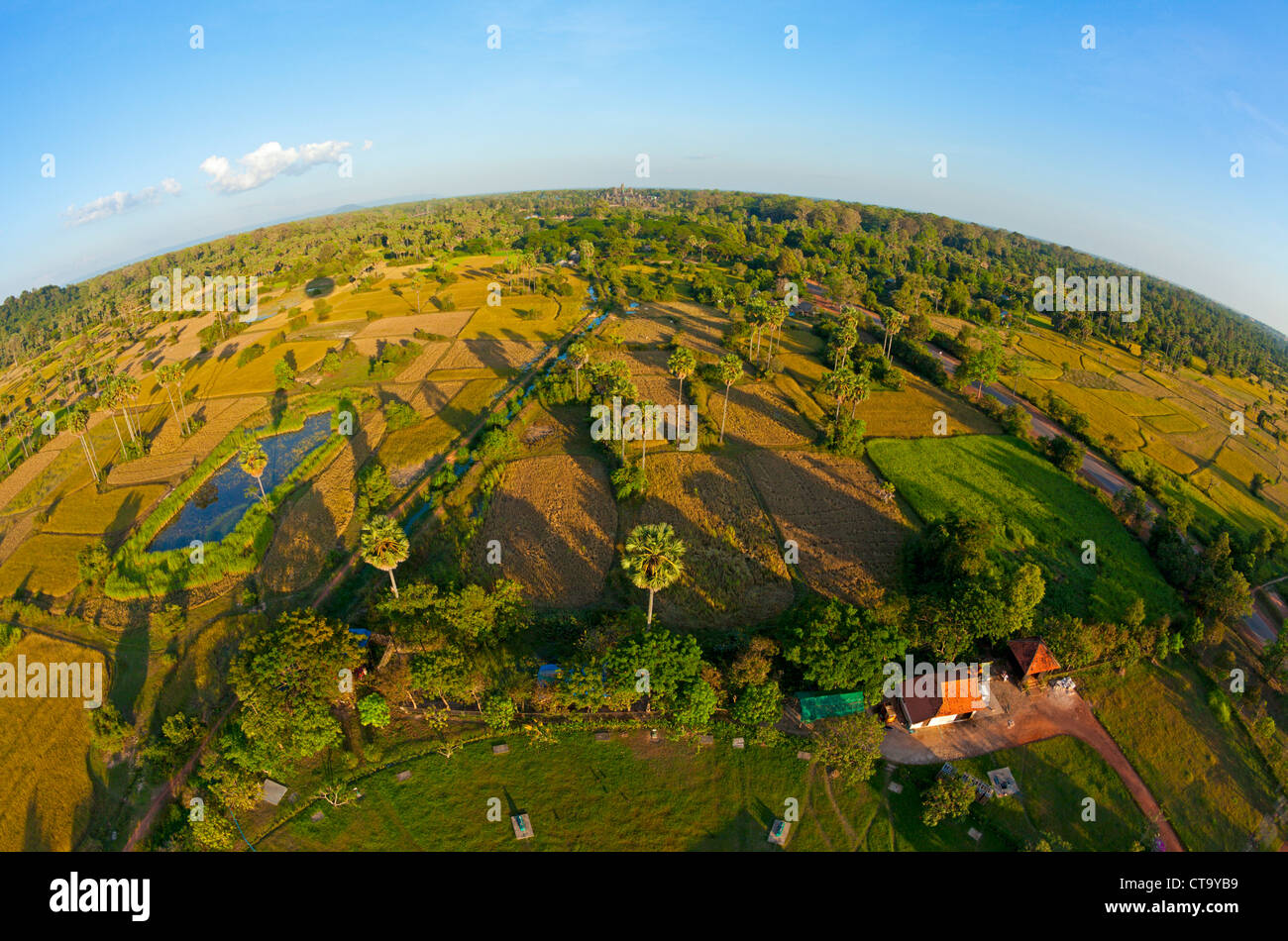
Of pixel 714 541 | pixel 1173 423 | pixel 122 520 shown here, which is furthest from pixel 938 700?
pixel 1173 423

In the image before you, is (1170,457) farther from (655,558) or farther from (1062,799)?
(655,558)

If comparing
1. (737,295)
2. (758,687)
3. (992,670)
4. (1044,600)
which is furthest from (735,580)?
(737,295)

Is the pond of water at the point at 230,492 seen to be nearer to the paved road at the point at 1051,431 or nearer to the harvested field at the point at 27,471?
the harvested field at the point at 27,471

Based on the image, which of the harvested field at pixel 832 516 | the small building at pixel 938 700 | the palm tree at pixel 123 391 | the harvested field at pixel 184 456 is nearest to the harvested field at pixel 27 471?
the harvested field at pixel 184 456

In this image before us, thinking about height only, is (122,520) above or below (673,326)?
below

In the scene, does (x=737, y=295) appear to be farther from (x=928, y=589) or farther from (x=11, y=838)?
(x=11, y=838)

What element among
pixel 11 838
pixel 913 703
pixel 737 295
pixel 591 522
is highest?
pixel 737 295

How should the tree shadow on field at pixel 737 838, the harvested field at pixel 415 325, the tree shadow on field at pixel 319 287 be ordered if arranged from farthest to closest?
1. the tree shadow on field at pixel 319 287
2. the harvested field at pixel 415 325
3. the tree shadow on field at pixel 737 838
